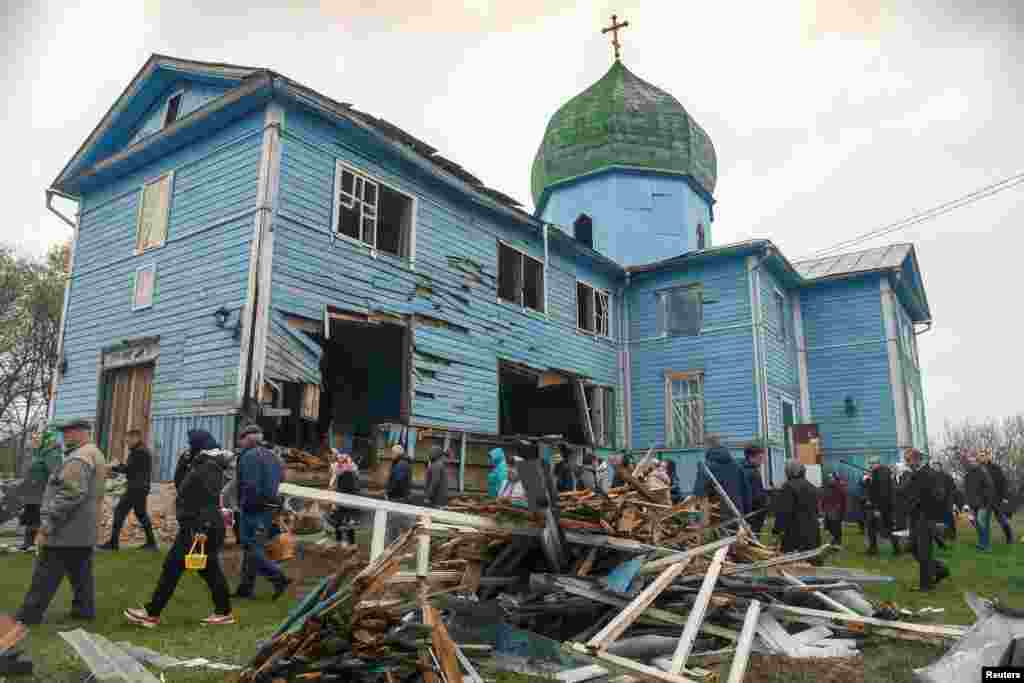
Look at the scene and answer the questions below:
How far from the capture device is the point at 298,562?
872 centimetres

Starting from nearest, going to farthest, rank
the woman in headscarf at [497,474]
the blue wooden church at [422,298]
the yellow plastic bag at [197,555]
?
the yellow plastic bag at [197,555], the blue wooden church at [422,298], the woman in headscarf at [497,474]

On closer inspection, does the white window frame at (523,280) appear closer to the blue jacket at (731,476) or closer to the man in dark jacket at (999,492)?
the blue jacket at (731,476)

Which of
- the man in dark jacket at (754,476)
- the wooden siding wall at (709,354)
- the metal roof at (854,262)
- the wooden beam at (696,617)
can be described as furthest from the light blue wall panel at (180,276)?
the metal roof at (854,262)

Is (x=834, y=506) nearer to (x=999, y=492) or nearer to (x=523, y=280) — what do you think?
(x=999, y=492)

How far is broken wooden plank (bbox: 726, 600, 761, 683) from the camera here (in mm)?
4004

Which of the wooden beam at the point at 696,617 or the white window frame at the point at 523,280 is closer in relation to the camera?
the wooden beam at the point at 696,617

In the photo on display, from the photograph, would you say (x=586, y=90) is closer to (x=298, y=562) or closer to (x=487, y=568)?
(x=298, y=562)

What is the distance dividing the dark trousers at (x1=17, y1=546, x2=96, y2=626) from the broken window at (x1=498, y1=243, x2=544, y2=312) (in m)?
10.6

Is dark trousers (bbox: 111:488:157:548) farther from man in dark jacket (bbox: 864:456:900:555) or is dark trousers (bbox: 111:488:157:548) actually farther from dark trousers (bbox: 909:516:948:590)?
man in dark jacket (bbox: 864:456:900:555)

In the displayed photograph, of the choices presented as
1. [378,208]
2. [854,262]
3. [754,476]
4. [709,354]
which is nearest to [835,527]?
[754,476]

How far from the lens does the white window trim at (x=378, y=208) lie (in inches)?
467

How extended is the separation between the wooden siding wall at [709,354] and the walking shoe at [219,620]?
14331mm

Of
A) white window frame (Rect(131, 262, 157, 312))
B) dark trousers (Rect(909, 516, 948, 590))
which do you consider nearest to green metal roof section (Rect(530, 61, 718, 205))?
white window frame (Rect(131, 262, 157, 312))

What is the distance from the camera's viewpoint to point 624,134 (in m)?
22.2
